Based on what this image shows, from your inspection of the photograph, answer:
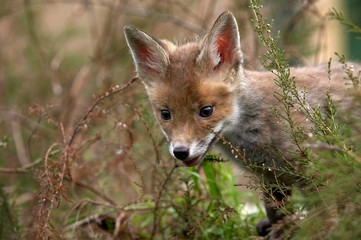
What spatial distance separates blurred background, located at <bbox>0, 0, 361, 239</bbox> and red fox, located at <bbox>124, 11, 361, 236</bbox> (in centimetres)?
34

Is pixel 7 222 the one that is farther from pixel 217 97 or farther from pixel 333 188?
pixel 333 188

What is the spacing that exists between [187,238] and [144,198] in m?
0.50

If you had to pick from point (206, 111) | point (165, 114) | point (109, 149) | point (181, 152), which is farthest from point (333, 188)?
point (109, 149)

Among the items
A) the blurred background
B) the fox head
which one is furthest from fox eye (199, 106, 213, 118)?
the blurred background

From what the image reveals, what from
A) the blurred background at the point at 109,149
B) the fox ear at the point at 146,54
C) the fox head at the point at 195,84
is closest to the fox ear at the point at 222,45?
the fox head at the point at 195,84

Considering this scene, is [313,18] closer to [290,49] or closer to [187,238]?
[290,49]

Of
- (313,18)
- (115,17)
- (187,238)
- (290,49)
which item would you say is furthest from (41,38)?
(187,238)

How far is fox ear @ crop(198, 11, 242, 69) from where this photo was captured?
4.55m

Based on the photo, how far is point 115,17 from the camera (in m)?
9.32

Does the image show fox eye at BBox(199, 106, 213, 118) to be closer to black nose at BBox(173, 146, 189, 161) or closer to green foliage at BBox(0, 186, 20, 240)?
black nose at BBox(173, 146, 189, 161)

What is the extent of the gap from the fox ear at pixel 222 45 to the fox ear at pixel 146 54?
275 mm

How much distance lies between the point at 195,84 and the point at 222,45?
336mm

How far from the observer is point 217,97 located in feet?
15.1

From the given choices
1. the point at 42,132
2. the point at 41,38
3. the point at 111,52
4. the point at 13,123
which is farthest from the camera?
the point at 41,38
